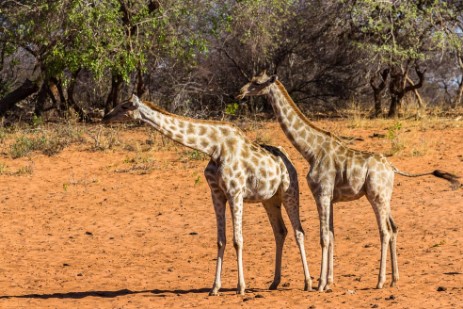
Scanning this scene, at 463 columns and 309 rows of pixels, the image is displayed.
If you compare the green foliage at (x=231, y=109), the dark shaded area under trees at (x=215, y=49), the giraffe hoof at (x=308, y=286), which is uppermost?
the dark shaded area under trees at (x=215, y=49)

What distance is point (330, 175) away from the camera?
900 centimetres

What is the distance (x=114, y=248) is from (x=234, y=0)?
10504 millimetres

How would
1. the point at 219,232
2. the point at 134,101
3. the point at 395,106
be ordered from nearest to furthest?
the point at 134,101, the point at 219,232, the point at 395,106

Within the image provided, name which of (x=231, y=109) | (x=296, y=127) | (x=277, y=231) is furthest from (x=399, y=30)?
(x=277, y=231)

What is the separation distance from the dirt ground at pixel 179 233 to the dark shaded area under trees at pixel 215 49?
211 centimetres

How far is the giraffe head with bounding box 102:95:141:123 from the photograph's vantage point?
29.3ft

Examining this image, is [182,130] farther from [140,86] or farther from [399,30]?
[399,30]

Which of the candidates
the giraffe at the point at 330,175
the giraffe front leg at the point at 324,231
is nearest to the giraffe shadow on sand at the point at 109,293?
the giraffe front leg at the point at 324,231

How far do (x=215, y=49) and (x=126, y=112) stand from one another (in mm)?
14349

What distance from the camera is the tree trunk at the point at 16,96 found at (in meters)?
21.2

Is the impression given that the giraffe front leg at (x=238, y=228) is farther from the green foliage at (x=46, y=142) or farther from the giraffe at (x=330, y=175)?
the green foliage at (x=46, y=142)

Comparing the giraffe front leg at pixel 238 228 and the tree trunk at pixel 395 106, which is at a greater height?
the tree trunk at pixel 395 106

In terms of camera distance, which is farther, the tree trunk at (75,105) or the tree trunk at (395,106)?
the tree trunk at (75,105)

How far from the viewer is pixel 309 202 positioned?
14.2m
